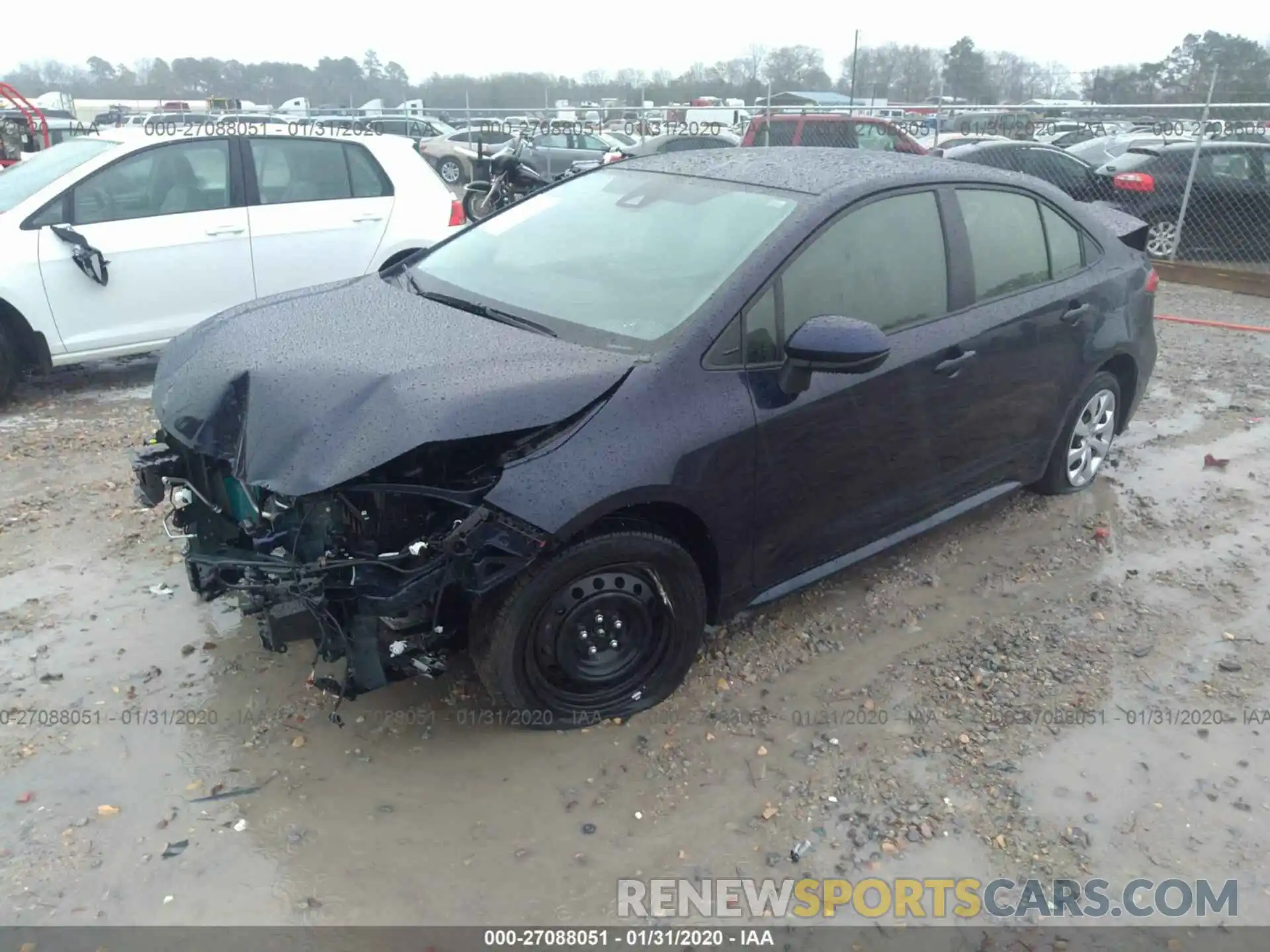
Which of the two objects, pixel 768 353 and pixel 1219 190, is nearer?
pixel 768 353

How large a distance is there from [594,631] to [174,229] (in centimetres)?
464

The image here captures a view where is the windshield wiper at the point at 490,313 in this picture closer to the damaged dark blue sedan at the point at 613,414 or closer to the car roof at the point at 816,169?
the damaged dark blue sedan at the point at 613,414

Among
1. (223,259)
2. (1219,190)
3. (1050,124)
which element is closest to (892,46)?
(1050,124)

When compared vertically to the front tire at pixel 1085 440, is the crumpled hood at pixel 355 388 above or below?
above

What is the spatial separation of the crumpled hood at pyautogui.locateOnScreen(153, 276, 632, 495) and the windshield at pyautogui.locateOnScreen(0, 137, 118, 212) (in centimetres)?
356

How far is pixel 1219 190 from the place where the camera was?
1159 cm

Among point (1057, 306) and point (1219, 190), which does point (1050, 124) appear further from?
point (1057, 306)

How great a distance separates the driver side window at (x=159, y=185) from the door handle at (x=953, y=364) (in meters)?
4.87

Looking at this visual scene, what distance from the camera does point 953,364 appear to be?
12.1ft

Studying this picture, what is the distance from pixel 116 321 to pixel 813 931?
18.0 ft

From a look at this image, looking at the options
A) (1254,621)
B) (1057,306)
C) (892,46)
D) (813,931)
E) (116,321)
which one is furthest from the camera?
(892,46)

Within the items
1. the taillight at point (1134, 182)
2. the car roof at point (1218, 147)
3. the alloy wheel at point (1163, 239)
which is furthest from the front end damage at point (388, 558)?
the car roof at point (1218, 147)

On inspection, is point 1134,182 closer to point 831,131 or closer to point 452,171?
point 831,131

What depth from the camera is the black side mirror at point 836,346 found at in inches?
117
